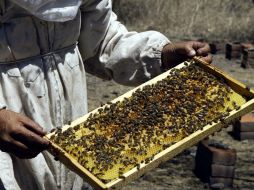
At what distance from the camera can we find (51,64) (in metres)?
3.07

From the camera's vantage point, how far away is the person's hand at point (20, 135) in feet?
8.69

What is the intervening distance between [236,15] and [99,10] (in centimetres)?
958

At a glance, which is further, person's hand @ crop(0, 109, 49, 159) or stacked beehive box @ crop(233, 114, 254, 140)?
stacked beehive box @ crop(233, 114, 254, 140)

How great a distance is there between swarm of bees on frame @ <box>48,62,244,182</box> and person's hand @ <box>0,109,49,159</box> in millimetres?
119

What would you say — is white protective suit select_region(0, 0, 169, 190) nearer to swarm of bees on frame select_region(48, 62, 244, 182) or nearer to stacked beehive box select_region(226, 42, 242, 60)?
swarm of bees on frame select_region(48, 62, 244, 182)

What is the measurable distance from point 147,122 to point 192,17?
31.1 ft

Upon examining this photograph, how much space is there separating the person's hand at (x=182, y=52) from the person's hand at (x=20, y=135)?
0.93m

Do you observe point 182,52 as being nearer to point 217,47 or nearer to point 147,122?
point 147,122

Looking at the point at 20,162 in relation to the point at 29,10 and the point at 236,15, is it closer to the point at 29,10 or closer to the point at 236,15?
the point at 29,10

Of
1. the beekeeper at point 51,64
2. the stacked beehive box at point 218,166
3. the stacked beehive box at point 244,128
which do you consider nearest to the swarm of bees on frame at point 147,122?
the beekeeper at point 51,64

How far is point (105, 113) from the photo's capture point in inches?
120

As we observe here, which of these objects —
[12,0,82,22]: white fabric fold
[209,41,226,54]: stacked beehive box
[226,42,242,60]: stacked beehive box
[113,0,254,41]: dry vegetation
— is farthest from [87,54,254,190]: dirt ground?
[113,0,254,41]: dry vegetation

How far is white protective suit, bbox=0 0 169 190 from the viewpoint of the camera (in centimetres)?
293

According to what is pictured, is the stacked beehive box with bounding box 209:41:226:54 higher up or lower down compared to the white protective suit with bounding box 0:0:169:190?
lower down
